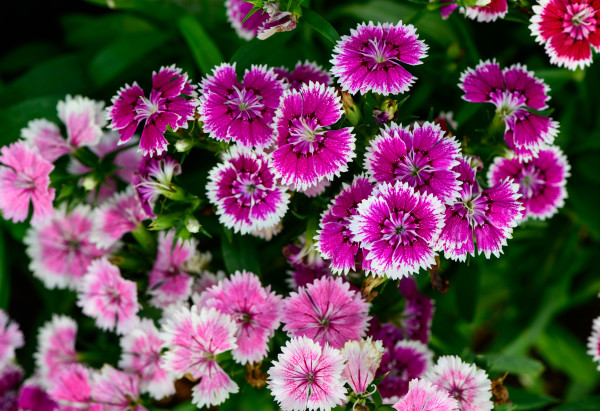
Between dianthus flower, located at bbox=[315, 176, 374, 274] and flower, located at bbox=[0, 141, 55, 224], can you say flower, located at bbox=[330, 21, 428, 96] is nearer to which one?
dianthus flower, located at bbox=[315, 176, 374, 274]

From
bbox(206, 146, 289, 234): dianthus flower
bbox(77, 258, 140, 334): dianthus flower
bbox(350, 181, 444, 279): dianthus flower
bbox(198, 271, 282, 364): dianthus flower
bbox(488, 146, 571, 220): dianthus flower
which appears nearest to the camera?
bbox(350, 181, 444, 279): dianthus flower

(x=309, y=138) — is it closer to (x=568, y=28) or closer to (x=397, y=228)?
(x=397, y=228)

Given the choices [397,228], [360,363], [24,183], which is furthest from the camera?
[24,183]

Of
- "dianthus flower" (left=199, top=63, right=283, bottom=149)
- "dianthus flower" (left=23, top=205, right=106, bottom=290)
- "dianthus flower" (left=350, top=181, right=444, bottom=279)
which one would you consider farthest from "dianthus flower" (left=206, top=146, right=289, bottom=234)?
"dianthus flower" (left=23, top=205, right=106, bottom=290)

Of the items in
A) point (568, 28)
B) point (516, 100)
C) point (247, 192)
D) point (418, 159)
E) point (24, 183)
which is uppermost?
point (568, 28)

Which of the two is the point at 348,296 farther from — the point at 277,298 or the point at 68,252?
the point at 68,252

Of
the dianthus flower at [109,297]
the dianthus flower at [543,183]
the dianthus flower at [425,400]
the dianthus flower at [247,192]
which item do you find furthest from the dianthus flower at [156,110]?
Result: the dianthus flower at [543,183]

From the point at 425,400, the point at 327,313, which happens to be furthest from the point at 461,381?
the point at 327,313
